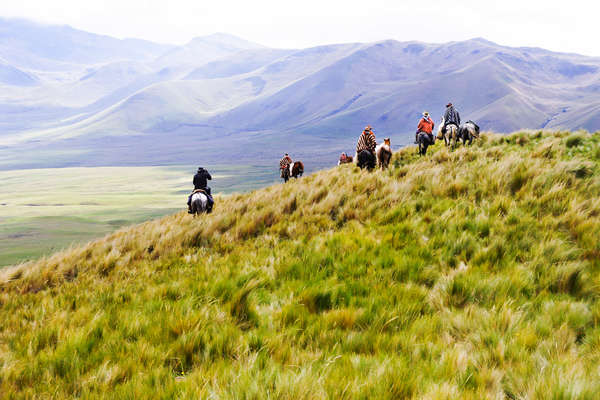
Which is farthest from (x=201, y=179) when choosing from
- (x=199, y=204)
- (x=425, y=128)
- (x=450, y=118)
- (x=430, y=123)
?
(x=450, y=118)

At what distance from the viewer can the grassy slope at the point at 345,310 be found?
1981 millimetres

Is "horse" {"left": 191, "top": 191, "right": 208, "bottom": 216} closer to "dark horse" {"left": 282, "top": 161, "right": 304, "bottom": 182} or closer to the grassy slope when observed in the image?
the grassy slope

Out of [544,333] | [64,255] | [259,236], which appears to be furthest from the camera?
[64,255]

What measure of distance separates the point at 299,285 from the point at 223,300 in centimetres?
77

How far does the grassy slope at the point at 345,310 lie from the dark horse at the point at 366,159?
7018mm

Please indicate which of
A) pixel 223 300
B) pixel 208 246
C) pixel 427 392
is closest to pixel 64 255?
pixel 208 246

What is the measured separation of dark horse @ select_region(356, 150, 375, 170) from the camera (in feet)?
42.0

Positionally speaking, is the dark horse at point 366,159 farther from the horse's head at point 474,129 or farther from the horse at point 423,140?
→ the horse's head at point 474,129

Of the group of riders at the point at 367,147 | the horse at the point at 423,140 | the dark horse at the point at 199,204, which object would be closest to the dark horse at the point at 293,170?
the group of riders at the point at 367,147

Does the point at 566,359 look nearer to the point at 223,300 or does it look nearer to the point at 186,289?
the point at 223,300

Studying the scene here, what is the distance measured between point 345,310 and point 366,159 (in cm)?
1059

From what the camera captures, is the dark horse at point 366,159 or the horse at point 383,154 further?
the dark horse at point 366,159

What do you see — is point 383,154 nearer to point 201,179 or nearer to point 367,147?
point 367,147

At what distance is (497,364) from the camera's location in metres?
2.16
